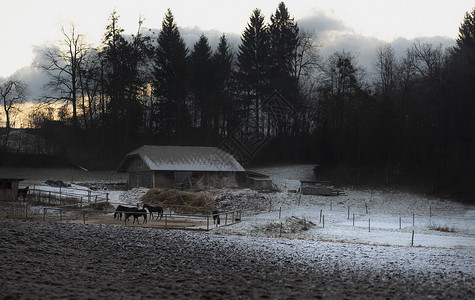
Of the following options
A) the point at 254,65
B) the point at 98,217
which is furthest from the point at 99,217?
the point at 254,65

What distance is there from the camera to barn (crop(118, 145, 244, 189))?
50.1 meters

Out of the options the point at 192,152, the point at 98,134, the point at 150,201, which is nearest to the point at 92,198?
the point at 150,201

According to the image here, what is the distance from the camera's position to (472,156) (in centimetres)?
5334

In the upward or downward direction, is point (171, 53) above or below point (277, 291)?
above

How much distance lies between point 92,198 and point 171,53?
109ft

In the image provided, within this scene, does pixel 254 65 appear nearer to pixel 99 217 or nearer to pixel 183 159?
pixel 183 159

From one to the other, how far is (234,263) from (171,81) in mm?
55832

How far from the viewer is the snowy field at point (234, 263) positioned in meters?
11.9

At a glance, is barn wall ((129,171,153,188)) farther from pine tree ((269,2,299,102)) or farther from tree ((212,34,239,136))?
pine tree ((269,2,299,102))

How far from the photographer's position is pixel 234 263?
1603 cm

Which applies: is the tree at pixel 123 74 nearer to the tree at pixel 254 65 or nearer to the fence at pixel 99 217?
the tree at pixel 254 65

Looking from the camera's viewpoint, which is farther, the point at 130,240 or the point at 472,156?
the point at 472,156

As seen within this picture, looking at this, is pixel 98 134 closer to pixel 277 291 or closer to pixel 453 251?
pixel 453 251

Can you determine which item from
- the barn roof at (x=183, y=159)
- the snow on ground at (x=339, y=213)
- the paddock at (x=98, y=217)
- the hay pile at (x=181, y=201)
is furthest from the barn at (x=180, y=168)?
the paddock at (x=98, y=217)
